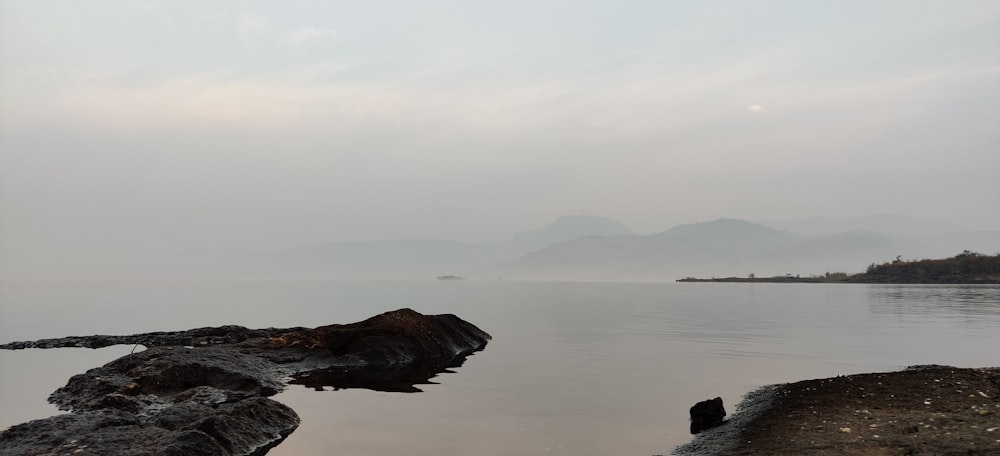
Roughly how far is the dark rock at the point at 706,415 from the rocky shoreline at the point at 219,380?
1149 centimetres

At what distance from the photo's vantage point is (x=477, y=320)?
6356 centimetres

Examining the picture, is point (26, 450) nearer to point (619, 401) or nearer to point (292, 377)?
point (292, 377)

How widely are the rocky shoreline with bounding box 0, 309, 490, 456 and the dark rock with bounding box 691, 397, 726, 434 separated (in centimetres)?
1149

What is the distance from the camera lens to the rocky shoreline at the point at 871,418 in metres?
12.4

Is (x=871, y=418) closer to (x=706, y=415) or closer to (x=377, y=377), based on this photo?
(x=706, y=415)

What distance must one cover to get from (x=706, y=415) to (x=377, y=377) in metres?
15.0

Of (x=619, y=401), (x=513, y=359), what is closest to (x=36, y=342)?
(x=513, y=359)

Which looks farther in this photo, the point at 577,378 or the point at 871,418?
the point at 577,378

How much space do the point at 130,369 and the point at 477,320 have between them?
42.2 metres

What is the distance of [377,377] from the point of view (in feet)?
88.1

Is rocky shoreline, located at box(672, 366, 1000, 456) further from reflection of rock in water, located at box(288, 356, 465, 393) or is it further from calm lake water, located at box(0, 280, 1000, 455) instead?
reflection of rock in water, located at box(288, 356, 465, 393)

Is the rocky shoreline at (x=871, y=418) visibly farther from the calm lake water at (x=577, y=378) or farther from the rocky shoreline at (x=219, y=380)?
the rocky shoreline at (x=219, y=380)

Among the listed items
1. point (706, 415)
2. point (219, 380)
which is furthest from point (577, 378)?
point (219, 380)

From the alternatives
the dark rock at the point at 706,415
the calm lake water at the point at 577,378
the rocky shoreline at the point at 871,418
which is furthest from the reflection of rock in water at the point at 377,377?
the rocky shoreline at the point at 871,418
